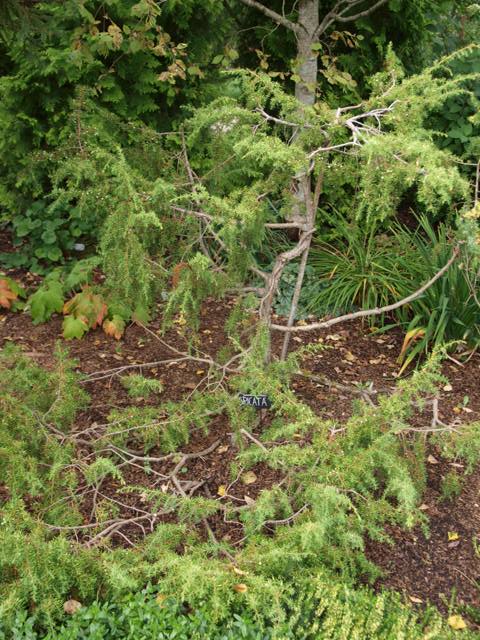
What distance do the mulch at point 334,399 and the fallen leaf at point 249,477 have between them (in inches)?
0.8

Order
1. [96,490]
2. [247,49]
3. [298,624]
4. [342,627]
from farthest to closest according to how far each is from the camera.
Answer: [247,49]
[96,490]
[298,624]
[342,627]

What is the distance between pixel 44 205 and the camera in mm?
5340

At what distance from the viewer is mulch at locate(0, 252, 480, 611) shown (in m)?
2.99

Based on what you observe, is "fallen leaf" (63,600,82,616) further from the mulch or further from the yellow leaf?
the yellow leaf

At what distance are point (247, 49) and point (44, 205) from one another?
215 centimetres

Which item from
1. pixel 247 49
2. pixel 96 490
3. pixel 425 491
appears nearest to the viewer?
pixel 96 490

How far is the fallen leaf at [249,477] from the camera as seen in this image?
337cm

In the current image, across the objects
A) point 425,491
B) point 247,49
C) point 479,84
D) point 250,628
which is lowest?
point 425,491

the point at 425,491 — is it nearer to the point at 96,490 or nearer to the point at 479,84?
the point at 96,490

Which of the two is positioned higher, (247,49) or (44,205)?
(247,49)

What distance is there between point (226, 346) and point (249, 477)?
2.56ft

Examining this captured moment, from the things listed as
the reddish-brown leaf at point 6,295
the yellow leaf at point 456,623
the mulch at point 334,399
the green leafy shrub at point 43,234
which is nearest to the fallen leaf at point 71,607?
the mulch at point 334,399

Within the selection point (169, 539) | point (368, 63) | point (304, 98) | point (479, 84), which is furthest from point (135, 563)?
point (479, 84)

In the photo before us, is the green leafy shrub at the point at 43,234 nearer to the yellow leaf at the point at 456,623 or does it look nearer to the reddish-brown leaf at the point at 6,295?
the reddish-brown leaf at the point at 6,295
